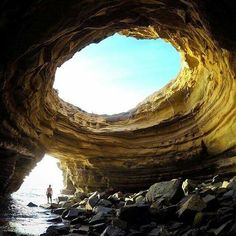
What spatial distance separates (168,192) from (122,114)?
7.53 m

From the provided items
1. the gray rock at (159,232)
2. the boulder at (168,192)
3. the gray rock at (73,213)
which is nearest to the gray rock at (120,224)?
the gray rock at (159,232)

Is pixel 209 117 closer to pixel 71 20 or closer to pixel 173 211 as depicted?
pixel 173 211

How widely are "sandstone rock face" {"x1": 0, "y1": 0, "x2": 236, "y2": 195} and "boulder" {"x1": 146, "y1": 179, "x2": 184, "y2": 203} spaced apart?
2838mm

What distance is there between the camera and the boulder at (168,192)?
10.7 meters

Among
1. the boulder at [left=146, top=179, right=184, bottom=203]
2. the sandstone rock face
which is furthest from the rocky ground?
the sandstone rock face

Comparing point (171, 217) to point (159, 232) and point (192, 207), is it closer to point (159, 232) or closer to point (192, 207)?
point (192, 207)

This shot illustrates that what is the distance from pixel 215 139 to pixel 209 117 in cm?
90

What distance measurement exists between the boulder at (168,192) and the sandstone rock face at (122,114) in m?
2.84

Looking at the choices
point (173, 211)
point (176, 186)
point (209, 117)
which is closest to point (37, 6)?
point (173, 211)

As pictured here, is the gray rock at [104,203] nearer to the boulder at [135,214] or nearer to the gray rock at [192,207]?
the boulder at [135,214]

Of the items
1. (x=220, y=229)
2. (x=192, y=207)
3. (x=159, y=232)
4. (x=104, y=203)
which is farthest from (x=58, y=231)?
(x=104, y=203)

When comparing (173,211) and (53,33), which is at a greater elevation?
(53,33)

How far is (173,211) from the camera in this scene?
9.27 meters

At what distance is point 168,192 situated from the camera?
11.1 metres
